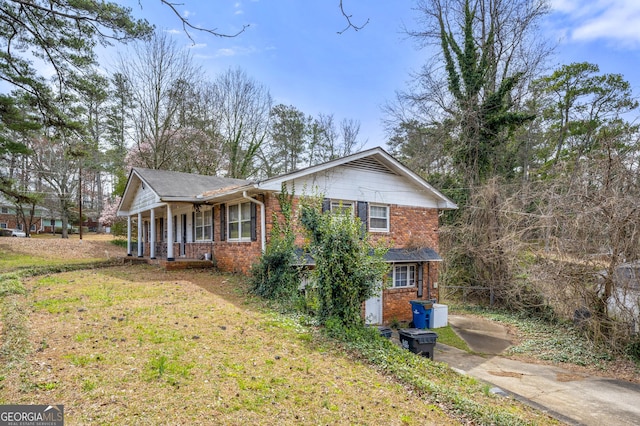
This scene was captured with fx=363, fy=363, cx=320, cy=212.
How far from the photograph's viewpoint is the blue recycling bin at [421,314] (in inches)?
489

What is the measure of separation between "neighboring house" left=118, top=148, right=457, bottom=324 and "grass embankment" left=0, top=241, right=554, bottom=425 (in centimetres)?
440

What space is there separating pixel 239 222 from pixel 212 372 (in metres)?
8.28

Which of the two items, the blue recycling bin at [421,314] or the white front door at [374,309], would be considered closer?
the blue recycling bin at [421,314]

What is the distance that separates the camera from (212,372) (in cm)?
439

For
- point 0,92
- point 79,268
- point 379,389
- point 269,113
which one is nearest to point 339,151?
point 269,113

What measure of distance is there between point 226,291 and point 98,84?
5.85m

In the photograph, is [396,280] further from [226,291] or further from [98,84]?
[98,84]

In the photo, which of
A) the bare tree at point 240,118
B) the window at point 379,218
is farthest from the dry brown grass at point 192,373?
the bare tree at point 240,118

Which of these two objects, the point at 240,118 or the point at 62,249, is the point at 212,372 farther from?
the point at 240,118

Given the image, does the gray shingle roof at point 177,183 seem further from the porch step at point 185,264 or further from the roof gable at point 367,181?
the roof gable at point 367,181

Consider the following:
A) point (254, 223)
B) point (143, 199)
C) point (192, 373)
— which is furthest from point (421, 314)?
point (143, 199)

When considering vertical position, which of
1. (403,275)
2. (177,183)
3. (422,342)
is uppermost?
(177,183)

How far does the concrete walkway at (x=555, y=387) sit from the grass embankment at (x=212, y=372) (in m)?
1.11

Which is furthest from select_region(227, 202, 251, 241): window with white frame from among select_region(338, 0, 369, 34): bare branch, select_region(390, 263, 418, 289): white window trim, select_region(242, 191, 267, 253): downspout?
select_region(338, 0, 369, 34): bare branch
